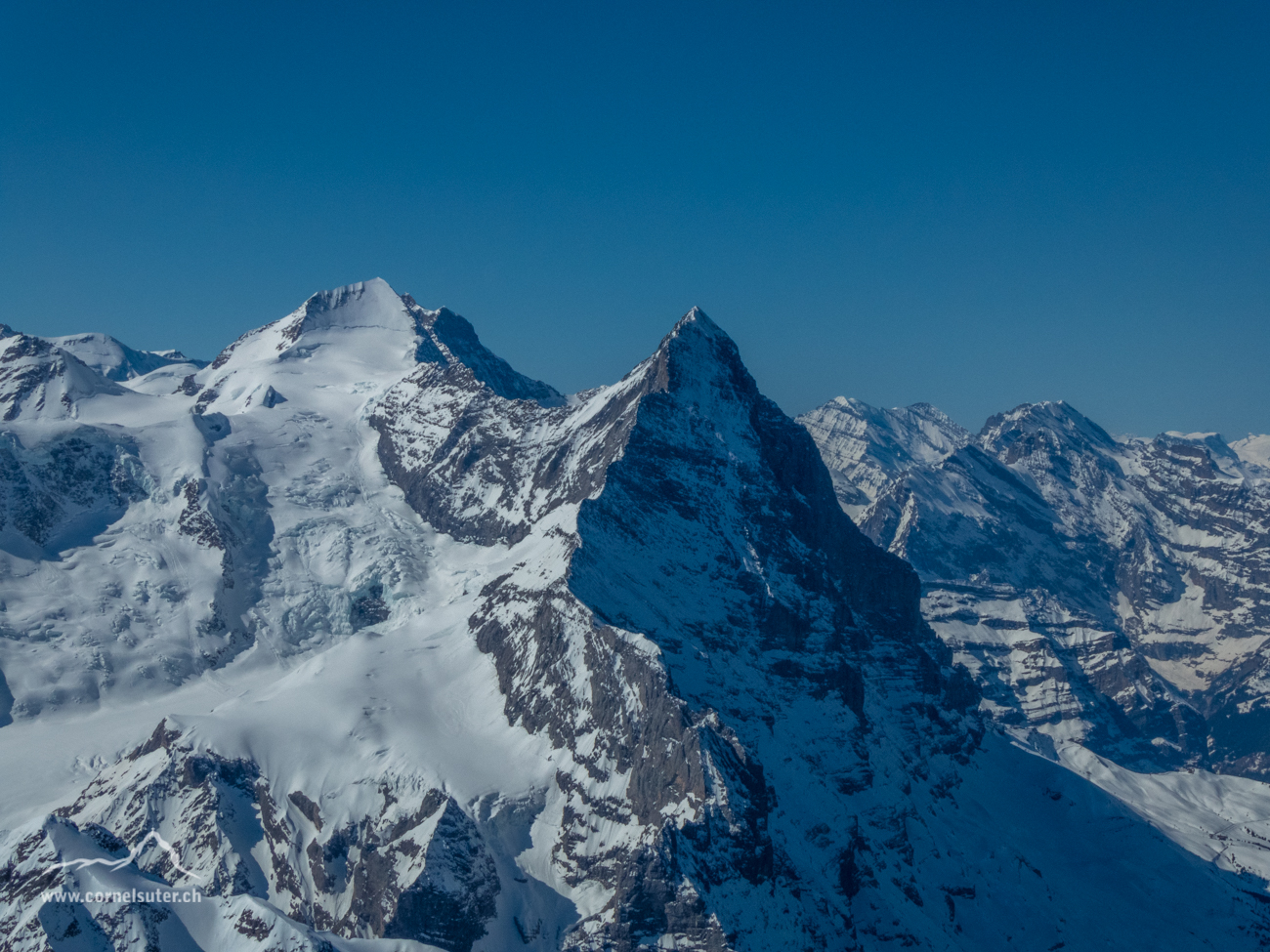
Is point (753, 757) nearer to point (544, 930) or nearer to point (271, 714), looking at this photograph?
point (544, 930)

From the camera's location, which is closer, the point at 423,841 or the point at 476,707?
the point at 423,841

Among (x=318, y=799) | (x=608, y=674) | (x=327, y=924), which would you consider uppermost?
(x=608, y=674)

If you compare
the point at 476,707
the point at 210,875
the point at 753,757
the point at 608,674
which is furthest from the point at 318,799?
the point at 753,757

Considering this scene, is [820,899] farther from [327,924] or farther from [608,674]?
[327,924]

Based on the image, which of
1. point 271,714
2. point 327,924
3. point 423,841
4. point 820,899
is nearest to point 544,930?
point 423,841

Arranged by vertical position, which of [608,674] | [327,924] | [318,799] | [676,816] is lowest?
[327,924]

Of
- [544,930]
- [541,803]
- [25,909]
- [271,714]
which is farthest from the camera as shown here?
[271,714]

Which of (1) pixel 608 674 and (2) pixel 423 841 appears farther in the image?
(1) pixel 608 674

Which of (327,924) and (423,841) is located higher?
(423,841)

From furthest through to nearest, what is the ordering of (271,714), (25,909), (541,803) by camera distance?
(271,714)
(541,803)
(25,909)
